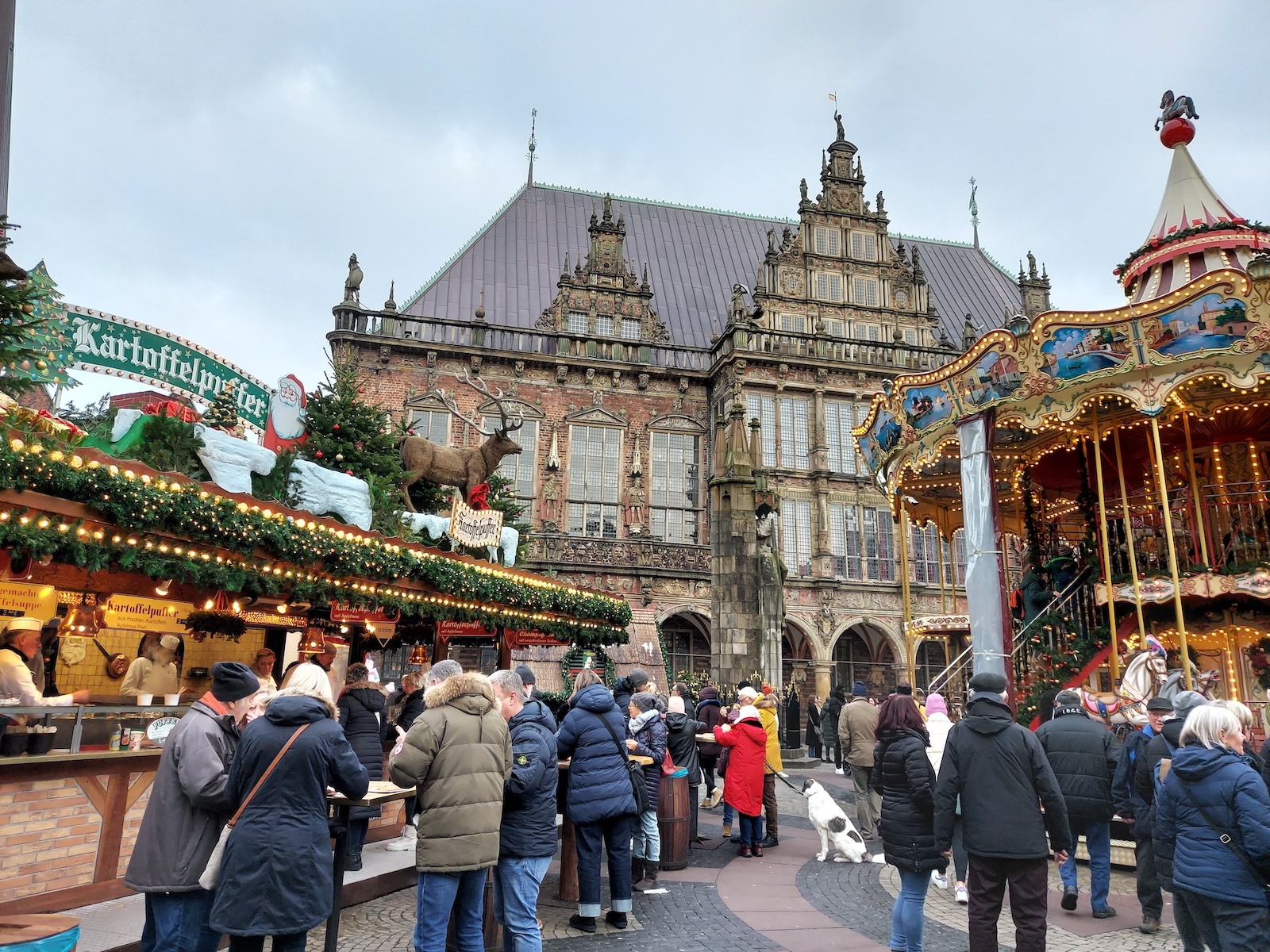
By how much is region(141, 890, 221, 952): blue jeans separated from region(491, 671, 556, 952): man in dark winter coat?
1.40 metres

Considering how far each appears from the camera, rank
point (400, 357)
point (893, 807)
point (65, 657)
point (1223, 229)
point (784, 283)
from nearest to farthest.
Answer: point (893, 807)
point (65, 657)
point (1223, 229)
point (400, 357)
point (784, 283)

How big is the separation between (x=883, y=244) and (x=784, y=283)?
4.02 m

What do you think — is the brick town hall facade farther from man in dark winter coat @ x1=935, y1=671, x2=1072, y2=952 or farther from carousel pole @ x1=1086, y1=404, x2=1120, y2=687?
man in dark winter coat @ x1=935, y1=671, x2=1072, y2=952

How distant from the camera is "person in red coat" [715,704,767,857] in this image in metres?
7.68

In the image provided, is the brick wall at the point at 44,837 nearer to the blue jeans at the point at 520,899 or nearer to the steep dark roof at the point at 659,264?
the blue jeans at the point at 520,899

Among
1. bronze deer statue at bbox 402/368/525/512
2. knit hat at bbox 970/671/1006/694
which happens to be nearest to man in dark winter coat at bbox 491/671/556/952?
knit hat at bbox 970/671/1006/694

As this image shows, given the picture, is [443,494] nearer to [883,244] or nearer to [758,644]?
[758,644]

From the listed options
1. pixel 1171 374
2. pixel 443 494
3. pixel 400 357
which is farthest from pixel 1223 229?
pixel 400 357

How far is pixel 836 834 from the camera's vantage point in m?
7.68

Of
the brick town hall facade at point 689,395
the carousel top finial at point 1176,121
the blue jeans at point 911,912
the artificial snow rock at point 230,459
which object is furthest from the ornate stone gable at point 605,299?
the blue jeans at point 911,912

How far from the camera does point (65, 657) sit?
32.7 feet

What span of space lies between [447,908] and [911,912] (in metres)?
2.62

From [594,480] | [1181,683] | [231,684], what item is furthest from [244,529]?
[594,480]

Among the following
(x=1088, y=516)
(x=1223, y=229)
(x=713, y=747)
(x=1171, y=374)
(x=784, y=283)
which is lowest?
(x=713, y=747)
